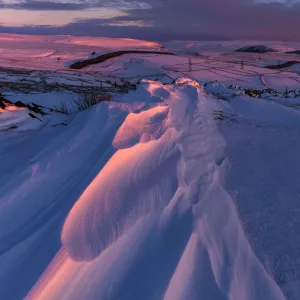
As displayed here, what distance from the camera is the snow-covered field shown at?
129cm

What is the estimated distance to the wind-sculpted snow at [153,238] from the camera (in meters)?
1.25

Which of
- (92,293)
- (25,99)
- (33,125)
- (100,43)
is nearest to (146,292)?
(92,293)

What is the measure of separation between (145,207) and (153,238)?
0.26 metres

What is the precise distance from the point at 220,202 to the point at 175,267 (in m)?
0.75

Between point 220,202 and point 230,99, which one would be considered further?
point 230,99

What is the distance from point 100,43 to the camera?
68.6ft

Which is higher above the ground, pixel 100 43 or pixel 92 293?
pixel 92 293

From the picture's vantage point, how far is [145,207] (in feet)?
5.88

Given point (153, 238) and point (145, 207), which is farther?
point (145, 207)

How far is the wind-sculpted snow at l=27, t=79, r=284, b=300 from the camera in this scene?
1.25 metres

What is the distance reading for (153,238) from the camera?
1554 millimetres

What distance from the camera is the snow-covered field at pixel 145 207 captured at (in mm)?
1294

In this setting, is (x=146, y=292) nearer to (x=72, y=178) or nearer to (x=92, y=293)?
(x=92, y=293)

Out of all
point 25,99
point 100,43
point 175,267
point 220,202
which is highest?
point 175,267
